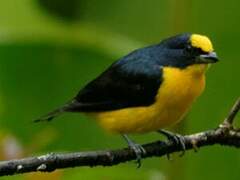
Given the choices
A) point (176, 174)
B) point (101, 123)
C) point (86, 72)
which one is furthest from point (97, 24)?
point (176, 174)

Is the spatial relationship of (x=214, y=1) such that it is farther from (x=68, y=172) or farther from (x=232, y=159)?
(x=68, y=172)

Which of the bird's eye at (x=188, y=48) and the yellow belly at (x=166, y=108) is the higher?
the bird's eye at (x=188, y=48)

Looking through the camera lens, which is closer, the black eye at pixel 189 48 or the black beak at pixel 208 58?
the black beak at pixel 208 58

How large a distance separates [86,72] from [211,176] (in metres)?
0.44

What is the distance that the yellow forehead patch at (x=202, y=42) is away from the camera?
2.52 m

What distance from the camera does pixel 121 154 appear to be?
7.38 feet

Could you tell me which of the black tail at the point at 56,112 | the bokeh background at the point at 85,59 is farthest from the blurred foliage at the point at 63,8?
the black tail at the point at 56,112

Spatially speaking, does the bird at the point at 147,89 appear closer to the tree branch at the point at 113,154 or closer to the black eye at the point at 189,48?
the black eye at the point at 189,48

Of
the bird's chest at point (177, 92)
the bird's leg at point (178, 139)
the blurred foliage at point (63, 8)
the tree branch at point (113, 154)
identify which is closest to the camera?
the tree branch at point (113, 154)

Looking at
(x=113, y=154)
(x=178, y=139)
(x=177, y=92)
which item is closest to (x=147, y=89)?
(x=177, y=92)

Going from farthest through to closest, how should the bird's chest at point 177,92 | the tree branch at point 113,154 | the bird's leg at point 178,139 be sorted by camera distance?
the bird's chest at point 177,92
the bird's leg at point 178,139
the tree branch at point 113,154

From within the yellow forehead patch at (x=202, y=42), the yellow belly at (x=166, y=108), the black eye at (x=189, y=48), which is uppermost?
the yellow forehead patch at (x=202, y=42)

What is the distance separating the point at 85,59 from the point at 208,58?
0.33 meters

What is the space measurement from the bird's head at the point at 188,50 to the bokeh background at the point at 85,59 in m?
0.03
